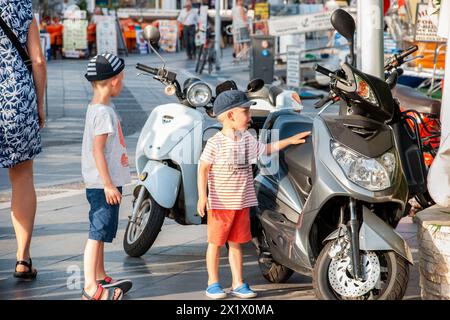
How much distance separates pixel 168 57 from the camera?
3553 centimetres

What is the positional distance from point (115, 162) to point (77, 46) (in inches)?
1109

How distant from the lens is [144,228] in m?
7.25

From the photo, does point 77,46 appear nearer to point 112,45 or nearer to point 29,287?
point 112,45

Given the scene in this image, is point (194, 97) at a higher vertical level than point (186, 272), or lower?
higher

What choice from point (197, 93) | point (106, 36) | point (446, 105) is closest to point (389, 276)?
point (446, 105)

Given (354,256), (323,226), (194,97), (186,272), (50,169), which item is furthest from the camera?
(50,169)

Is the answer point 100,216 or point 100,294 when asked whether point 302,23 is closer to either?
point 100,216

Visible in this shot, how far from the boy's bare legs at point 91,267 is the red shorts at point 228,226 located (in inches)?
24.7

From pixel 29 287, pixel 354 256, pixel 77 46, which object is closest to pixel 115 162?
pixel 29 287

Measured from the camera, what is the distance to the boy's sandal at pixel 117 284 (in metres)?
6.18

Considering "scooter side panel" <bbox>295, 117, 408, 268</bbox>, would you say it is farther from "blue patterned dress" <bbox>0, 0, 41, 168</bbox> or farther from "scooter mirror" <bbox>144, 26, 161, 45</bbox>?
"scooter mirror" <bbox>144, 26, 161, 45</bbox>

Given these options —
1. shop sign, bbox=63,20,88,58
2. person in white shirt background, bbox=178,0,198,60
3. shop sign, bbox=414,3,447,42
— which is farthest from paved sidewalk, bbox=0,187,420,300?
shop sign, bbox=63,20,88,58

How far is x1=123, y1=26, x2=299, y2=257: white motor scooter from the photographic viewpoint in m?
7.28
